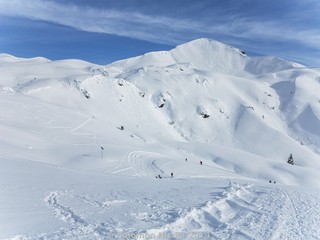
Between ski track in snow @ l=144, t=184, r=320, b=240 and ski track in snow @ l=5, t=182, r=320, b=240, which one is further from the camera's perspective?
ski track in snow @ l=144, t=184, r=320, b=240

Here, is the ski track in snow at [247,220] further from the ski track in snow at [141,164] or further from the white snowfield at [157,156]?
the ski track in snow at [141,164]

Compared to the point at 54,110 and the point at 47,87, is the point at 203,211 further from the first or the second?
the point at 47,87

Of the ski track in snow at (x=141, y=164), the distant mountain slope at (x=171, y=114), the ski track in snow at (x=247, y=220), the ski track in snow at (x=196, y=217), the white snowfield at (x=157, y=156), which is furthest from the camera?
the distant mountain slope at (x=171, y=114)

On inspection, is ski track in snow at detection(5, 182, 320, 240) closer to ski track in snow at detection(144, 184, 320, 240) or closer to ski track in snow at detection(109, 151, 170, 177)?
ski track in snow at detection(144, 184, 320, 240)

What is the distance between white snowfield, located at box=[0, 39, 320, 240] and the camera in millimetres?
12625

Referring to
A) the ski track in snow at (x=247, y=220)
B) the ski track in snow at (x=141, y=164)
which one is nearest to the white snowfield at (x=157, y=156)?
the ski track in snow at (x=247, y=220)

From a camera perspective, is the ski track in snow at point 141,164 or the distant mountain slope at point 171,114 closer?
the ski track in snow at point 141,164

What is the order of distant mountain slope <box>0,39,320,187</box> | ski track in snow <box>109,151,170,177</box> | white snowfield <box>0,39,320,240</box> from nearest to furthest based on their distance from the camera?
white snowfield <box>0,39,320,240</box>
ski track in snow <box>109,151,170,177</box>
distant mountain slope <box>0,39,320,187</box>

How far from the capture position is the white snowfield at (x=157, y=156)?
12.6m

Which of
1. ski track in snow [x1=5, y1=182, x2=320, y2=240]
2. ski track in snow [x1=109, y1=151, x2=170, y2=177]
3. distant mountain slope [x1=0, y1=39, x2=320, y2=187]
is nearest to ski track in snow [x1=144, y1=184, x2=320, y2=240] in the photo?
ski track in snow [x1=5, y1=182, x2=320, y2=240]

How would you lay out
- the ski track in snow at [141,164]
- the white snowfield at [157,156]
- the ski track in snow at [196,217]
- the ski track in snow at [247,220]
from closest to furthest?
1. the ski track in snow at [196,217]
2. the ski track in snow at [247,220]
3. the white snowfield at [157,156]
4. the ski track in snow at [141,164]

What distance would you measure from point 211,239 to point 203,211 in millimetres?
2887

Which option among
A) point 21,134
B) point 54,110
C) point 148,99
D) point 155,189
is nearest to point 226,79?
point 148,99

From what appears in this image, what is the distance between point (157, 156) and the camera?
162ft
